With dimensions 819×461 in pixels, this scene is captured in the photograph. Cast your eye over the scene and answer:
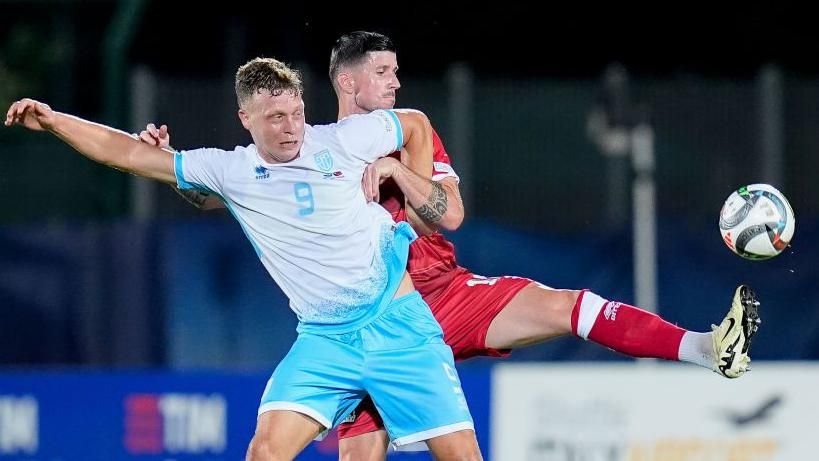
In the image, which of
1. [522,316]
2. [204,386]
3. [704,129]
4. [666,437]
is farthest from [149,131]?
[704,129]

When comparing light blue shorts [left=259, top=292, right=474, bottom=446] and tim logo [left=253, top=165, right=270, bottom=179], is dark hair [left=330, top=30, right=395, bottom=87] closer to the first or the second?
tim logo [left=253, top=165, right=270, bottom=179]

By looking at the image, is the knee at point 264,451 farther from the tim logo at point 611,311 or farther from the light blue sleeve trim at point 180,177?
the tim logo at point 611,311

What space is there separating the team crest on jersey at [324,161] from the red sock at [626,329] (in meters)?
1.23

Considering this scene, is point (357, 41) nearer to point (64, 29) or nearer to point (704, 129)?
point (704, 129)

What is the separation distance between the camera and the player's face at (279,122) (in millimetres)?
6223

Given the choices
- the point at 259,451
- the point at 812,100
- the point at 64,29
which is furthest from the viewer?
the point at 64,29

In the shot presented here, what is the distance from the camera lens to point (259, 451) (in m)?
6.11

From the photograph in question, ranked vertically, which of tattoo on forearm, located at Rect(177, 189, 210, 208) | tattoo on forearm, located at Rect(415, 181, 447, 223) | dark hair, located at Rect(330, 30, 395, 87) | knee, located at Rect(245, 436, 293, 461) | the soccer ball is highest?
dark hair, located at Rect(330, 30, 395, 87)

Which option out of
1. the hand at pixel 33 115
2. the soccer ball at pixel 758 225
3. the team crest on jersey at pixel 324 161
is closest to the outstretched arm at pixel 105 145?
the hand at pixel 33 115

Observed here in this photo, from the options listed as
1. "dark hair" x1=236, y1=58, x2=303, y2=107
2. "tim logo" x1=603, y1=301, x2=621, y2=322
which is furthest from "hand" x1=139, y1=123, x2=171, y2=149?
"tim logo" x1=603, y1=301, x2=621, y2=322

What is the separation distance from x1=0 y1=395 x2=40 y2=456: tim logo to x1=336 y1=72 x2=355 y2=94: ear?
3.69 m

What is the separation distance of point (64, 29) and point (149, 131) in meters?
14.0

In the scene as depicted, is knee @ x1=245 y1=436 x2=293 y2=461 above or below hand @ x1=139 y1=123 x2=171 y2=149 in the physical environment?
below

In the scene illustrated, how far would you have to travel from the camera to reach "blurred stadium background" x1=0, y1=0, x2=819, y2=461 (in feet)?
30.7
